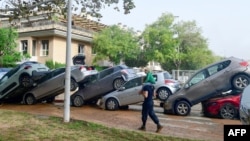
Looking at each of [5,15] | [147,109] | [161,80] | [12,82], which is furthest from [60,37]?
[147,109]

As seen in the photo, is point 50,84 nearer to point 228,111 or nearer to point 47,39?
point 228,111

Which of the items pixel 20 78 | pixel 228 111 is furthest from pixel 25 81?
pixel 228 111

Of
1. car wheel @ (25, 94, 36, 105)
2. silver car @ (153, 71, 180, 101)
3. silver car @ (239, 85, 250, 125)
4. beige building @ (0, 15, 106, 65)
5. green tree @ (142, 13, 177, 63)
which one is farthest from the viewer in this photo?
green tree @ (142, 13, 177, 63)

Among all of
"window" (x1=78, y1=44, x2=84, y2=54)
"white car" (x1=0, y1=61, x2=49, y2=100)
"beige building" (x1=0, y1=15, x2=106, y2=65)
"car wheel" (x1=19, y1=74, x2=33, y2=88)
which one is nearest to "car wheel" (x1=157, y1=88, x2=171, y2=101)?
"white car" (x1=0, y1=61, x2=49, y2=100)

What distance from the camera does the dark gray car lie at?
1440 cm

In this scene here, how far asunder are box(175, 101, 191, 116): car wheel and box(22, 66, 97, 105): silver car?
4744mm

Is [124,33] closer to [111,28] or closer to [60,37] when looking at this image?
[111,28]

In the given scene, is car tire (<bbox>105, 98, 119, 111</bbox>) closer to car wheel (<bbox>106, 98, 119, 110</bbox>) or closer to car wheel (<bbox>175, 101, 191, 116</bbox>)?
car wheel (<bbox>106, 98, 119, 110</bbox>)

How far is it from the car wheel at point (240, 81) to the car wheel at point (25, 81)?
9590 millimetres

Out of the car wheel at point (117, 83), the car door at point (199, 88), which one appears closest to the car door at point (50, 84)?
the car wheel at point (117, 83)

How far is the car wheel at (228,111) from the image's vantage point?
38.1 ft

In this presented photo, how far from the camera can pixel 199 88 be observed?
12.5 meters

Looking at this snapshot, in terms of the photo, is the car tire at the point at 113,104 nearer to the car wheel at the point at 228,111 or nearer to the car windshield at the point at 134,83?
the car windshield at the point at 134,83

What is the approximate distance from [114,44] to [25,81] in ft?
77.9
